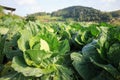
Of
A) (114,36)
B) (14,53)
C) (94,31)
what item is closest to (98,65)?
(114,36)

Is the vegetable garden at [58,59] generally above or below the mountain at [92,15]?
above

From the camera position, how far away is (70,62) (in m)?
2.73

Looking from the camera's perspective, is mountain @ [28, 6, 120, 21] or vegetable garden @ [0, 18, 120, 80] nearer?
vegetable garden @ [0, 18, 120, 80]

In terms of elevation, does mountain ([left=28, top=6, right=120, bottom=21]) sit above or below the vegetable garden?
below

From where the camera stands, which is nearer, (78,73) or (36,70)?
(36,70)

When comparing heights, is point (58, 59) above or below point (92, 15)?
above

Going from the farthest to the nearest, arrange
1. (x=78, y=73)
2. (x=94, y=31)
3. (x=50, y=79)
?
(x=94, y=31)
(x=78, y=73)
(x=50, y=79)

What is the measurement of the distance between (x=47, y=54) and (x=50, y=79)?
249 millimetres

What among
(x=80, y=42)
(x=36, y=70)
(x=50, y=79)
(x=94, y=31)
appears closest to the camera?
(x=36, y=70)

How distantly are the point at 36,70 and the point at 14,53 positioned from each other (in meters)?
0.42

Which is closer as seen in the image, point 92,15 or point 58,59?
point 58,59

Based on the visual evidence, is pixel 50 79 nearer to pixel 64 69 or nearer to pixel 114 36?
pixel 64 69

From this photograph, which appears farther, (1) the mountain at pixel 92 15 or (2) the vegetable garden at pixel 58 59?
(1) the mountain at pixel 92 15

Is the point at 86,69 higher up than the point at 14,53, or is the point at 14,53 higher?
the point at 14,53
